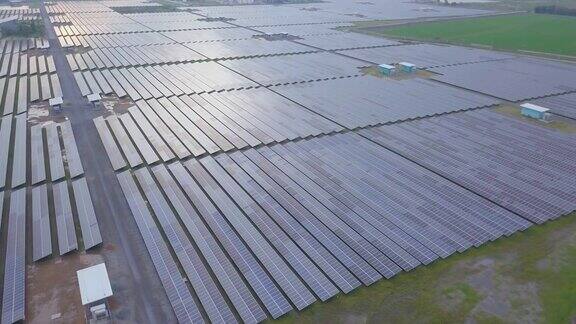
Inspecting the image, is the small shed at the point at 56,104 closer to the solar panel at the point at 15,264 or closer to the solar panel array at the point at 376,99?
the solar panel at the point at 15,264

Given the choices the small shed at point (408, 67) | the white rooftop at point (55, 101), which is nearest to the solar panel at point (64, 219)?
the white rooftop at point (55, 101)

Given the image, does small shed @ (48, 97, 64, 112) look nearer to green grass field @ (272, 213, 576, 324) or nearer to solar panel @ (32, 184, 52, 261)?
solar panel @ (32, 184, 52, 261)

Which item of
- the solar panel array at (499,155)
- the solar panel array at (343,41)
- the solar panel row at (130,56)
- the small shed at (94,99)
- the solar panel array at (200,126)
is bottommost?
the solar panel array at (499,155)

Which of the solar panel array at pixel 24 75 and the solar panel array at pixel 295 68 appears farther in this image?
the solar panel array at pixel 295 68

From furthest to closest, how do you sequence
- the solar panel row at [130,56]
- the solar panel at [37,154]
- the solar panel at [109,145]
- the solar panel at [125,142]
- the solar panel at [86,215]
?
the solar panel row at [130,56] → the solar panel at [125,142] → the solar panel at [109,145] → the solar panel at [37,154] → the solar panel at [86,215]

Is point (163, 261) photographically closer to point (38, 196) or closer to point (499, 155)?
point (38, 196)

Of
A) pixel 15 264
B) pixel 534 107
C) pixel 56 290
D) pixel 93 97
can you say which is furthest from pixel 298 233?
pixel 93 97
